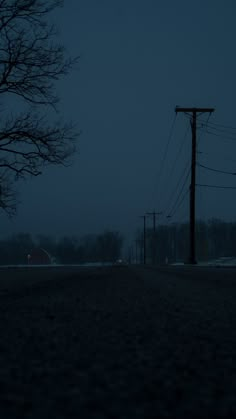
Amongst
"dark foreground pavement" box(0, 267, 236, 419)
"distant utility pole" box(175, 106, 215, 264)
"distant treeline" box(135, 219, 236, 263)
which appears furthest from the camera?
"distant treeline" box(135, 219, 236, 263)

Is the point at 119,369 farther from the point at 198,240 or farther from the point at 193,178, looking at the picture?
the point at 198,240

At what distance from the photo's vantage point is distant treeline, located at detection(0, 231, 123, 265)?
5603 inches

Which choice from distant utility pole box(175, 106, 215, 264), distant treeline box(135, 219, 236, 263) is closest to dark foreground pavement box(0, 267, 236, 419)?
distant utility pole box(175, 106, 215, 264)

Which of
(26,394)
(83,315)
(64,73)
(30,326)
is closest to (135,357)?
(26,394)

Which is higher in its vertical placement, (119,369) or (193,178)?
(193,178)

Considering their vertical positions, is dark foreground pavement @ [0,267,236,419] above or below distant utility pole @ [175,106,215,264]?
below

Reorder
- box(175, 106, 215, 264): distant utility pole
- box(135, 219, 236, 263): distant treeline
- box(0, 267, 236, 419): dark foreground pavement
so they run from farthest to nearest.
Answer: box(135, 219, 236, 263): distant treeline < box(175, 106, 215, 264): distant utility pole < box(0, 267, 236, 419): dark foreground pavement

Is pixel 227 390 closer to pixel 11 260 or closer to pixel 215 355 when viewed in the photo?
pixel 215 355

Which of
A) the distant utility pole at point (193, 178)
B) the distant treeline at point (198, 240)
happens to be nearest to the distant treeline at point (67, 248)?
the distant treeline at point (198, 240)

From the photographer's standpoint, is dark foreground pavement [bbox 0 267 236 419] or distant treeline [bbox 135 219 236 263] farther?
distant treeline [bbox 135 219 236 263]

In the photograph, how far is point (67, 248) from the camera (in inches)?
5576

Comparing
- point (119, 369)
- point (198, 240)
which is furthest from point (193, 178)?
point (198, 240)

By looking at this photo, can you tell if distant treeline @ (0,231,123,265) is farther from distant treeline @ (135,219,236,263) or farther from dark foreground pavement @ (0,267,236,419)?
dark foreground pavement @ (0,267,236,419)

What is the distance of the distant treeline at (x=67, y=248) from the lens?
142m
